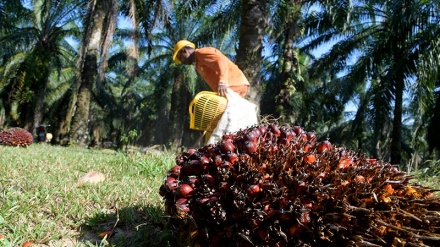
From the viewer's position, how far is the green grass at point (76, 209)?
7.09 feet

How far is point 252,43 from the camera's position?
23.3 feet

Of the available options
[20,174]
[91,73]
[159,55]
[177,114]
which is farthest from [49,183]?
[159,55]

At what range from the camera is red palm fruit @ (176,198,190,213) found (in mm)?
1695

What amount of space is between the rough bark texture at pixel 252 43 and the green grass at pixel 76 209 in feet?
12.2

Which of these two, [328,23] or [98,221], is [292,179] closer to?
[98,221]

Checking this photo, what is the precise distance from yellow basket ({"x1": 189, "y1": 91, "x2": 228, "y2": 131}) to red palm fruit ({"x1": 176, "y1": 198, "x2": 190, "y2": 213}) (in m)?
2.17

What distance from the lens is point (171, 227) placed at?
193 centimetres

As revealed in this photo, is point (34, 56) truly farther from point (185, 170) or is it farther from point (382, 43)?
point (185, 170)

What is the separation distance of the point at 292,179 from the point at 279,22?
29.8 ft

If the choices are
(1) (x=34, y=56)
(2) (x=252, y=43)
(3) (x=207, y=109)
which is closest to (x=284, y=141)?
(3) (x=207, y=109)

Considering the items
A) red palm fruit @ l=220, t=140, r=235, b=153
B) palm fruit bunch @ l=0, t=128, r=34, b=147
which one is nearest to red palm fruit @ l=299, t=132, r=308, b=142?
red palm fruit @ l=220, t=140, r=235, b=153

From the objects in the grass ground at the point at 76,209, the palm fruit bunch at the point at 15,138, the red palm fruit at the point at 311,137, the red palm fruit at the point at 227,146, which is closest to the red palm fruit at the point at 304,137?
the red palm fruit at the point at 311,137

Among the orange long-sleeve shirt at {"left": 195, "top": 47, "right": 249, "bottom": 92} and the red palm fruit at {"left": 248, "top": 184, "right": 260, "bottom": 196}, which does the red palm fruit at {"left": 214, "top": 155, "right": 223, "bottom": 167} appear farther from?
the orange long-sleeve shirt at {"left": 195, "top": 47, "right": 249, "bottom": 92}

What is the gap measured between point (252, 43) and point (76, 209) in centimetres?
514
